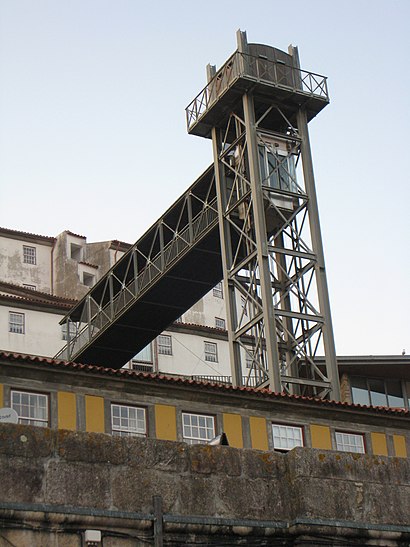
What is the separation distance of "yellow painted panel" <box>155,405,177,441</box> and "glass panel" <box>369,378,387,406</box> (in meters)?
14.1

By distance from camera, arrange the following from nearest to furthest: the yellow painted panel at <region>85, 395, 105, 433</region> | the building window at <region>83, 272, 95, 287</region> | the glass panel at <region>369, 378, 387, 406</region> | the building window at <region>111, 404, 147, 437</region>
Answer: the yellow painted panel at <region>85, 395, 105, 433</region> < the building window at <region>111, 404, 147, 437</region> < the glass panel at <region>369, 378, 387, 406</region> < the building window at <region>83, 272, 95, 287</region>

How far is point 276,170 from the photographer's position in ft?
104

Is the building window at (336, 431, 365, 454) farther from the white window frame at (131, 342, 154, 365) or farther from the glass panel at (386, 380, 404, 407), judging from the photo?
the white window frame at (131, 342, 154, 365)

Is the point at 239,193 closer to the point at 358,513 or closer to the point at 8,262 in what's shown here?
the point at 358,513

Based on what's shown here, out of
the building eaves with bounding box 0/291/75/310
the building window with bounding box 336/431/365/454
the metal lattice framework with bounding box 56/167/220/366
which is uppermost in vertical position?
the building eaves with bounding box 0/291/75/310

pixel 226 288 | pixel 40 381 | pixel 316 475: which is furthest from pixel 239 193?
pixel 316 475

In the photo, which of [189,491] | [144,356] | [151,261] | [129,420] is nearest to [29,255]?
[144,356]

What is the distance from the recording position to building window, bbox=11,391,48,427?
23.5m

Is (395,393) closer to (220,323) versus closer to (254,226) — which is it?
(254,226)

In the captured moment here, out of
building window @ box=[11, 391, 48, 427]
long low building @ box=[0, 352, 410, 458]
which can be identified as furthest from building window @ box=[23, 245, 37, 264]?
building window @ box=[11, 391, 48, 427]

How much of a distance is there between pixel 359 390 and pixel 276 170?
9984 millimetres

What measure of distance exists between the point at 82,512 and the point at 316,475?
2287 millimetres

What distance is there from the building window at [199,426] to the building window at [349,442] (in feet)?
11.9

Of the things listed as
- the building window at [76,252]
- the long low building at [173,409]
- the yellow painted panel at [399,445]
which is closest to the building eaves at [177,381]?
the long low building at [173,409]
